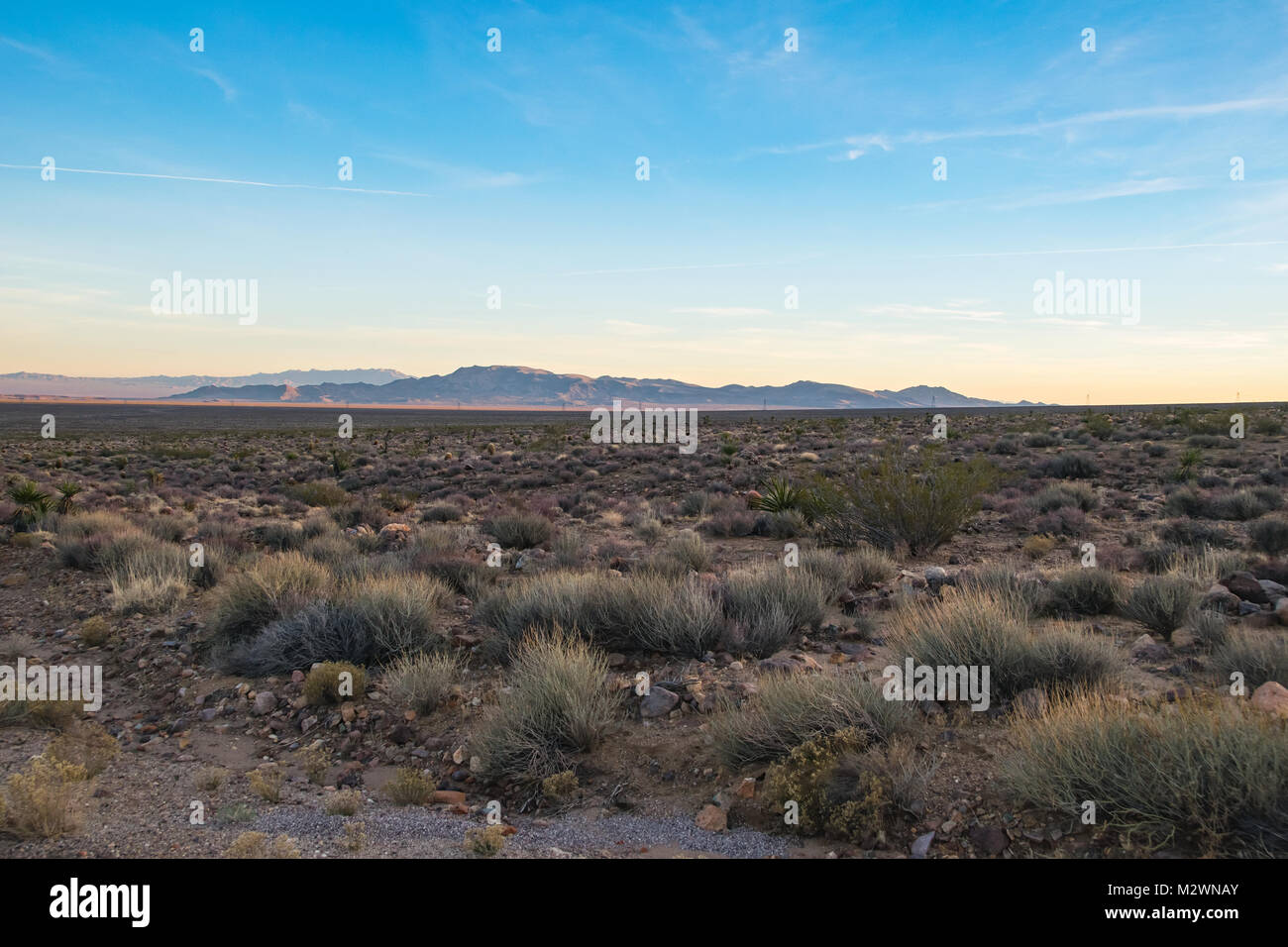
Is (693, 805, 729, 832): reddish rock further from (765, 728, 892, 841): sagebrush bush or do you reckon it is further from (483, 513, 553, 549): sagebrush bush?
(483, 513, 553, 549): sagebrush bush

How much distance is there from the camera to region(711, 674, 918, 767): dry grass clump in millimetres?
4418

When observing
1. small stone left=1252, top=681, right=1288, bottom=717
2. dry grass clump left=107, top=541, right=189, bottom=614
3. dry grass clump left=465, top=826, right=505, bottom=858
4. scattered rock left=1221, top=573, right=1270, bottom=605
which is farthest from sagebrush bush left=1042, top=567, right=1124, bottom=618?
dry grass clump left=107, top=541, right=189, bottom=614

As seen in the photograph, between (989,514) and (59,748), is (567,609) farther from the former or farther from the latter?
(989,514)

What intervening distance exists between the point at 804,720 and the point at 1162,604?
4.16 metres

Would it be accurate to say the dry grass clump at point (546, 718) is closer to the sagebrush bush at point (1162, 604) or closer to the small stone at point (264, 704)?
the small stone at point (264, 704)

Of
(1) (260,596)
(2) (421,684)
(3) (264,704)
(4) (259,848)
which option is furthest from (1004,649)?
(1) (260,596)

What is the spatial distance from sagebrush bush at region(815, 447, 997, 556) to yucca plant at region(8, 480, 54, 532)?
13443 mm

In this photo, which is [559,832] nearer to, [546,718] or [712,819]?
[712,819]

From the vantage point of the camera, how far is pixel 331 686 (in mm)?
5836

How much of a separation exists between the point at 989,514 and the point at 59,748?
13.6 metres

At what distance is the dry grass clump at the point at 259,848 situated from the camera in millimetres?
3486
